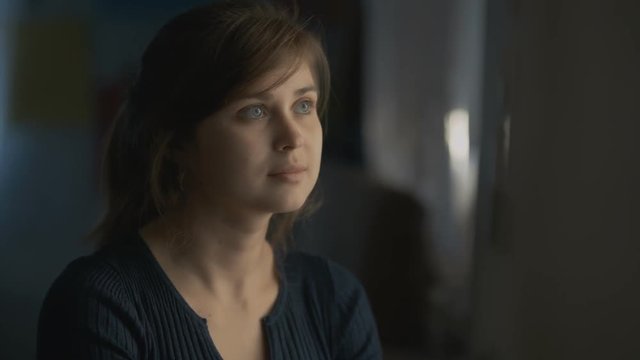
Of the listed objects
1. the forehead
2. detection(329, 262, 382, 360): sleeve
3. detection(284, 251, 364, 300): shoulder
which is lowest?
detection(329, 262, 382, 360): sleeve

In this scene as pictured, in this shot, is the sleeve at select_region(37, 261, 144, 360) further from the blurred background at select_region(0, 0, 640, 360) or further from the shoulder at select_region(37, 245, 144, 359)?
the blurred background at select_region(0, 0, 640, 360)

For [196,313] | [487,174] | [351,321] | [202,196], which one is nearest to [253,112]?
[202,196]

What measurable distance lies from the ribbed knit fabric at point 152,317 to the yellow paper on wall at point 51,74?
216mm

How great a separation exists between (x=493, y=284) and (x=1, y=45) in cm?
A: 89

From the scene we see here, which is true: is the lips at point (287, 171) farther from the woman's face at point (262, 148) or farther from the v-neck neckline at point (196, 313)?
the v-neck neckline at point (196, 313)

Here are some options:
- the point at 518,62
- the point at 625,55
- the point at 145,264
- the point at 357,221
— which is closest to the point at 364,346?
the point at 357,221

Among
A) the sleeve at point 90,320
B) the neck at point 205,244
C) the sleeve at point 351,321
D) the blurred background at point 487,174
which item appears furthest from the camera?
the blurred background at point 487,174

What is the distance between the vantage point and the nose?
993mm

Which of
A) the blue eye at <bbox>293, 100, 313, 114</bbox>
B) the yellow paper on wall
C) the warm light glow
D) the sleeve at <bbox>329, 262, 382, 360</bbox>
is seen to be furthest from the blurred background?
the yellow paper on wall

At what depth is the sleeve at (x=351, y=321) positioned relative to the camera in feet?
3.91

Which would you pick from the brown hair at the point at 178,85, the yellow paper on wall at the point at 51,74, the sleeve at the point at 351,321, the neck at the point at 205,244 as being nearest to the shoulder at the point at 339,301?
the sleeve at the point at 351,321

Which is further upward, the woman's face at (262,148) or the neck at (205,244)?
the woman's face at (262,148)

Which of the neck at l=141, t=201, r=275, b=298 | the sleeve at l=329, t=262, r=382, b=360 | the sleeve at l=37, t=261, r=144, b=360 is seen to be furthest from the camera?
the sleeve at l=329, t=262, r=382, b=360

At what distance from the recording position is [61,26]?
1108 millimetres
